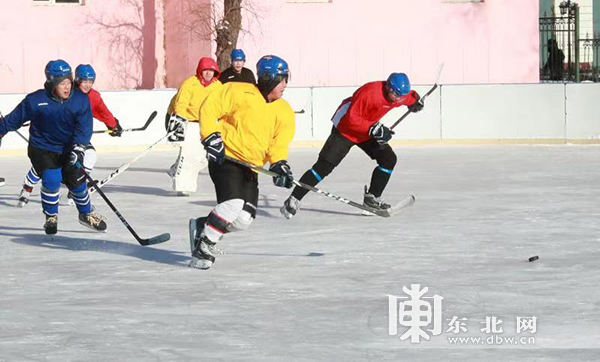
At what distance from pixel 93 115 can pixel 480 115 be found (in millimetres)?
6803

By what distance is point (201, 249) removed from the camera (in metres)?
6.96

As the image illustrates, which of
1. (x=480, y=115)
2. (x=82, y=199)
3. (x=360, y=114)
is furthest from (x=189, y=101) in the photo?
(x=480, y=115)

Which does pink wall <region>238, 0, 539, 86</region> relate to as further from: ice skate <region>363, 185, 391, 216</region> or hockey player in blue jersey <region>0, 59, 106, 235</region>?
hockey player in blue jersey <region>0, 59, 106, 235</region>

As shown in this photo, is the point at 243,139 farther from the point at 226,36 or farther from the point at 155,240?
the point at 226,36

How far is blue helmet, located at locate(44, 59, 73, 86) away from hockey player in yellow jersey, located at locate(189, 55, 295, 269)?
4.12 feet

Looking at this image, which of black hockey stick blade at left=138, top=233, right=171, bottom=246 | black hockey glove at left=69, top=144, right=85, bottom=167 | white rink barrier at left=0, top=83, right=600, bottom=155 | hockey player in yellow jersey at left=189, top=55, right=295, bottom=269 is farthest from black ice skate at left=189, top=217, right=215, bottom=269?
white rink barrier at left=0, top=83, right=600, bottom=155

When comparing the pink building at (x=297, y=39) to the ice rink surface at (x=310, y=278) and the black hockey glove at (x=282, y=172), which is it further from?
the black hockey glove at (x=282, y=172)

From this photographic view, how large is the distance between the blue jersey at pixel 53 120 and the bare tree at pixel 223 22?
9.89 metres

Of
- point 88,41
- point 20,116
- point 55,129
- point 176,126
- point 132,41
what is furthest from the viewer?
Result: point 132,41

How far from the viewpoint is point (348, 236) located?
8.32 meters

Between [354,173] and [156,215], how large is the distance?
3.41 m

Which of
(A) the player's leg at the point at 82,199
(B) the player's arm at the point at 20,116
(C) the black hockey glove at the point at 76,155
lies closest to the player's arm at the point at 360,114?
(A) the player's leg at the point at 82,199

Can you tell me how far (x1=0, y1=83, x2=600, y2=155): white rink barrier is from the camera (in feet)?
50.9

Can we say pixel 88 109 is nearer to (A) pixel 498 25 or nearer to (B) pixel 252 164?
(B) pixel 252 164
